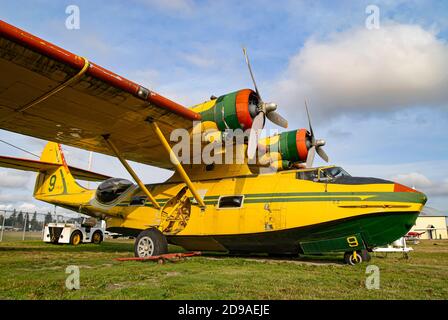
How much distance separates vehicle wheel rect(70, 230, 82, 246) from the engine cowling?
44.0 feet

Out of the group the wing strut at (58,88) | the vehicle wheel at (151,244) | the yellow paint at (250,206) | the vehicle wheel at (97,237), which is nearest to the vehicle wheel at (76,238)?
the vehicle wheel at (97,237)

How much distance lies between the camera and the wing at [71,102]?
284 inches

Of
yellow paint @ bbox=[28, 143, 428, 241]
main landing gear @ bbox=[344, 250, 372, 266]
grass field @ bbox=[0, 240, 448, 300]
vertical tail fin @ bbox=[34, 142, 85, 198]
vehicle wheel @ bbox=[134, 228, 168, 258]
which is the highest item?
vertical tail fin @ bbox=[34, 142, 85, 198]

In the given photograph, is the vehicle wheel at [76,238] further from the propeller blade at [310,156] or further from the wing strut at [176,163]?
the propeller blade at [310,156]

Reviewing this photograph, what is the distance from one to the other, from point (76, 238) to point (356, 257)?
641 inches

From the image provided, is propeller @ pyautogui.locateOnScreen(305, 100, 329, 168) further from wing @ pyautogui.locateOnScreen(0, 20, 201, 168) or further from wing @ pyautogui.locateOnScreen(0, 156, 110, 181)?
wing @ pyautogui.locateOnScreen(0, 156, 110, 181)

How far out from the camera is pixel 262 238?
9.98m

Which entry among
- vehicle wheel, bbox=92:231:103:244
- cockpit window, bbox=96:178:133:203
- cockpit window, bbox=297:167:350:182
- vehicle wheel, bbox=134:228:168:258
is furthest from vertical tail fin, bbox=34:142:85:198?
cockpit window, bbox=297:167:350:182

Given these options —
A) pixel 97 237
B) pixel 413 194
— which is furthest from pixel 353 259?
pixel 97 237

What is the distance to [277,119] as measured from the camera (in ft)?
36.3

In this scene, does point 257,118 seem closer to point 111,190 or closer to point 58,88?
point 58,88

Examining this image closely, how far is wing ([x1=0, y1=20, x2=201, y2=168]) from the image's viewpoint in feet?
23.7

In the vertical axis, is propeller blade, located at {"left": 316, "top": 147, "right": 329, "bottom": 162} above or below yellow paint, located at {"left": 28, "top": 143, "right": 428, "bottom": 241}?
above
